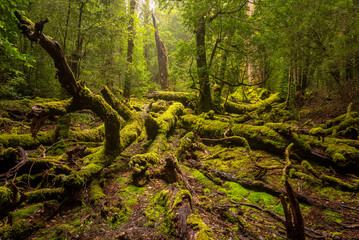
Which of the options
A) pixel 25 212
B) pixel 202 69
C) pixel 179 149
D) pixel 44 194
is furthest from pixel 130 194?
pixel 202 69

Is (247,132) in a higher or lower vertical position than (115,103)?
lower

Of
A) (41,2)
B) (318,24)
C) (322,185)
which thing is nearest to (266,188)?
(322,185)

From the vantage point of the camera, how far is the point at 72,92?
3.38m

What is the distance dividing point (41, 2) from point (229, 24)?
27.8 ft

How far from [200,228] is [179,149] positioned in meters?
3.75

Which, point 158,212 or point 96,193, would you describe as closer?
point 158,212

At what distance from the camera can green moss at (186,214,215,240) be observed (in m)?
2.12

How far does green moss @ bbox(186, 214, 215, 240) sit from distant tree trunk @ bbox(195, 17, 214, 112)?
706 centimetres

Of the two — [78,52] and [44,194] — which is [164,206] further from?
[78,52]

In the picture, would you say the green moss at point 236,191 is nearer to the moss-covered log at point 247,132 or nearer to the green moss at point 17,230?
the moss-covered log at point 247,132

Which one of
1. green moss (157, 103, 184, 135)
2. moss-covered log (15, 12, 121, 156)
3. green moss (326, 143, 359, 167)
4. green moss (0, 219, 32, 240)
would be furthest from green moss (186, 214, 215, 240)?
green moss (157, 103, 184, 135)

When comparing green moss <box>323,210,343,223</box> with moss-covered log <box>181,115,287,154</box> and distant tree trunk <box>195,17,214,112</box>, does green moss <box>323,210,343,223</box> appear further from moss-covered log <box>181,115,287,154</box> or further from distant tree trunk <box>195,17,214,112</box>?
distant tree trunk <box>195,17,214,112</box>

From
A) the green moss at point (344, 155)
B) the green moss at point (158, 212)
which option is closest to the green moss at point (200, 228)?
the green moss at point (158, 212)

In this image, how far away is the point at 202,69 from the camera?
27.0 ft
